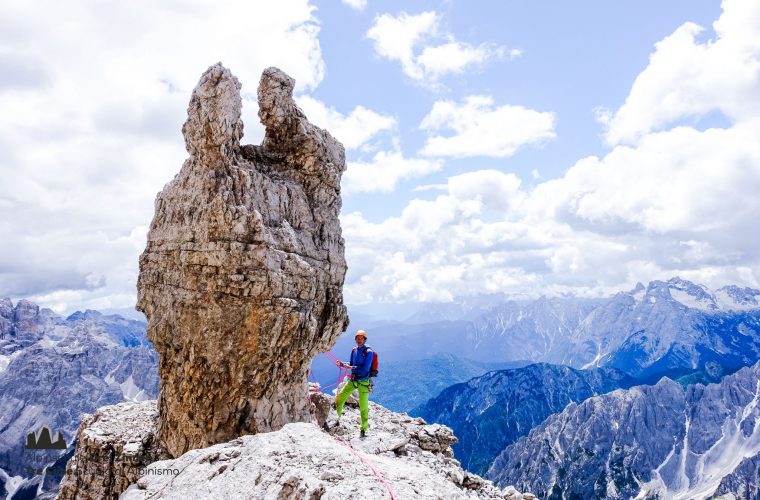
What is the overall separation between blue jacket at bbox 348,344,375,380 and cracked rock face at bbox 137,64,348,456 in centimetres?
488

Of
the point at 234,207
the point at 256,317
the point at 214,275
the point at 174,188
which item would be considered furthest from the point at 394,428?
the point at 174,188

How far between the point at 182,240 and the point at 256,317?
584cm

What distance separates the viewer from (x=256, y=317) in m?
25.9

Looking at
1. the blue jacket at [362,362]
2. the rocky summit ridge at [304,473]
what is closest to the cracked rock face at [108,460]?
the rocky summit ridge at [304,473]

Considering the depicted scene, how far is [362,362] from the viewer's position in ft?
74.9

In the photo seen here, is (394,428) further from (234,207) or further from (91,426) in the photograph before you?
(91,426)

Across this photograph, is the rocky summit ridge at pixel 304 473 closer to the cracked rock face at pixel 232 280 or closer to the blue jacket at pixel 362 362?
the blue jacket at pixel 362 362

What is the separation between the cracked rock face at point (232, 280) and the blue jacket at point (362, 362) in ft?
16.0

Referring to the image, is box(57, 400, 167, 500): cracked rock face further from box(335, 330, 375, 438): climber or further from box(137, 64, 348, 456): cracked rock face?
box(335, 330, 375, 438): climber

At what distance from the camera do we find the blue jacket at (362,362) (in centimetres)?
2277

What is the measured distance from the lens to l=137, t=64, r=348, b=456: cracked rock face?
2598 centimetres

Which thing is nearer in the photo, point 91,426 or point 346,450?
point 346,450

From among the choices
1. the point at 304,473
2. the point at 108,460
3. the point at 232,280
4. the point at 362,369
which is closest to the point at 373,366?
the point at 362,369

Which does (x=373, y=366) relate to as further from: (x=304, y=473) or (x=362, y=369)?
(x=304, y=473)
